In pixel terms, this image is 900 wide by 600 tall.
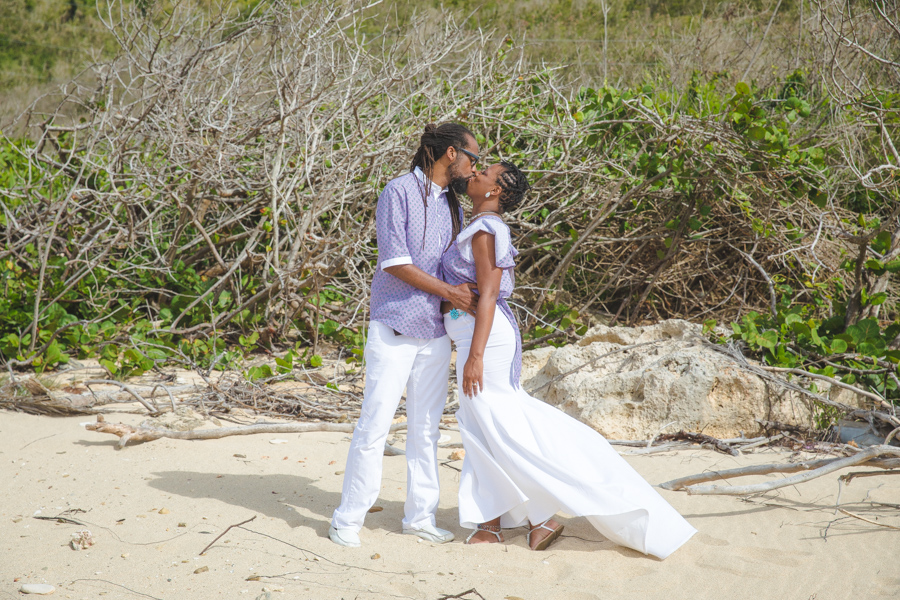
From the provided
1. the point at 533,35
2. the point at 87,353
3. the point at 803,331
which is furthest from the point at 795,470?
the point at 533,35

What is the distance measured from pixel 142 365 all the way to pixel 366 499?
309cm

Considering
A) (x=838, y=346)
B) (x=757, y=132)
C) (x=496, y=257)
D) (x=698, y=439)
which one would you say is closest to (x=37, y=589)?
(x=496, y=257)

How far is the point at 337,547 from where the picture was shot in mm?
2646

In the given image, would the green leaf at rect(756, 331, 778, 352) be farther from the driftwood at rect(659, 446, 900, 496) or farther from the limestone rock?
the driftwood at rect(659, 446, 900, 496)

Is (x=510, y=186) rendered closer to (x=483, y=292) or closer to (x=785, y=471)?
(x=483, y=292)

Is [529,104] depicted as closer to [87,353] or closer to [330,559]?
[87,353]

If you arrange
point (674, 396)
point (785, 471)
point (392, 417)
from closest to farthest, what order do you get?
point (392, 417), point (785, 471), point (674, 396)

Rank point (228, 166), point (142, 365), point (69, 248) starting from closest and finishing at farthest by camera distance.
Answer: point (142, 365) → point (228, 166) → point (69, 248)

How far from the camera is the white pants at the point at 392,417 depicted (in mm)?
2633

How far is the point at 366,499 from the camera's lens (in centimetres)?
267

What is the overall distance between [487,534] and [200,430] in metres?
1.92

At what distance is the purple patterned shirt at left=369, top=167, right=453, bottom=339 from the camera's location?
2619 mm

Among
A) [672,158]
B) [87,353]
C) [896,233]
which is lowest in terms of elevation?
[87,353]

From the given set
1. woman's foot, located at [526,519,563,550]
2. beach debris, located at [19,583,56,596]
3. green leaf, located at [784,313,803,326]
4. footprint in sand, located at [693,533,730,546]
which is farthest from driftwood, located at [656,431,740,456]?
beach debris, located at [19,583,56,596]
